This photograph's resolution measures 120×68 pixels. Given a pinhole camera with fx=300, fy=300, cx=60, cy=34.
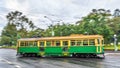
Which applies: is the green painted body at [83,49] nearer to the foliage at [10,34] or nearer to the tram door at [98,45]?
the tram door at [98,45]

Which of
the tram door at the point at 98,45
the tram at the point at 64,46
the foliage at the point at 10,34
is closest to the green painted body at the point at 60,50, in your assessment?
the tram at the point at 64,46

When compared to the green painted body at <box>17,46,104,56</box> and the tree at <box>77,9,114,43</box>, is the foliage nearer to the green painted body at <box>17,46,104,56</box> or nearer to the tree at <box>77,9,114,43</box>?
the tree at <box>77,9,114,43</box>

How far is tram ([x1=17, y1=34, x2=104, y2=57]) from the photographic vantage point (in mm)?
36219

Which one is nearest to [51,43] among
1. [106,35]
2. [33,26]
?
[106,35]

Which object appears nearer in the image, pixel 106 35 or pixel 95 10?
pixel 106 35

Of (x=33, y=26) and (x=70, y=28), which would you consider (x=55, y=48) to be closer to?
(x=70, y=28)

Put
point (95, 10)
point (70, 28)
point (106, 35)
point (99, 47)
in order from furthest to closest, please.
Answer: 1. point (95, 10)
2. point (70, 28)
3. point (106, 35)
4. point (99, 47)

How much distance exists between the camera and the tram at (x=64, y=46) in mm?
36219

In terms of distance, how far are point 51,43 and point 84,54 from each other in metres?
5.09

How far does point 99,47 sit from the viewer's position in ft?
118

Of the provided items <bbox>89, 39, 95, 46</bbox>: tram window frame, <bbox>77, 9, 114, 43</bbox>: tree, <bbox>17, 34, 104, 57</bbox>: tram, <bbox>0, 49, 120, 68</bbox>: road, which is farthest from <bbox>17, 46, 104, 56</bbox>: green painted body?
<bbox>77, 9, 114, 43</bbox>: tree

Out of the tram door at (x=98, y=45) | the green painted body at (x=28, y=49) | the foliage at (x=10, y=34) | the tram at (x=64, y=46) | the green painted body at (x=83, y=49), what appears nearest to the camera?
the tram door at (x=98, y=45)

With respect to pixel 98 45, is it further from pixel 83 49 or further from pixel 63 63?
pixel 63 63

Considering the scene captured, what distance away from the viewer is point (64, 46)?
38.8 meters
